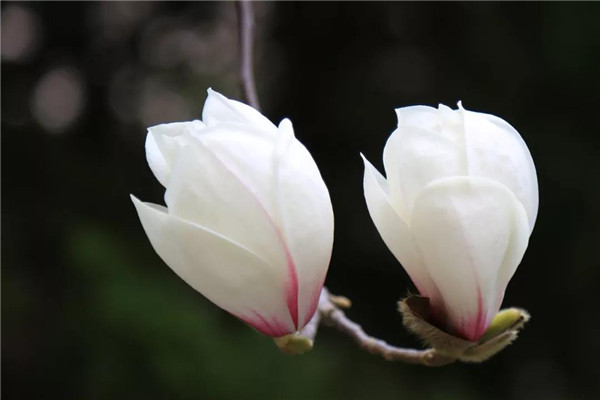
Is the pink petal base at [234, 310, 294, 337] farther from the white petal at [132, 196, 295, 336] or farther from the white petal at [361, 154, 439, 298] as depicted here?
the white petal at [361, 154, 439, 298]

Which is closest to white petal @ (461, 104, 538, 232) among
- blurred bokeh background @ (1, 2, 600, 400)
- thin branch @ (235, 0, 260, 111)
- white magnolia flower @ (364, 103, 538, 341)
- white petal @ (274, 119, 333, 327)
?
white magnolia flower @ (364, 103, 538, 341)

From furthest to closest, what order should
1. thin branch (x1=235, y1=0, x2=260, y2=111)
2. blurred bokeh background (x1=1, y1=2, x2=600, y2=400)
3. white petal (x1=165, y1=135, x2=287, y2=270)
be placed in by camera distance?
blurred bokeh background (x1=1, y1=2, x2=600, y2=400)
thin branch (x1=235, y1=0, x2=260, y2=111)
white petal (x1=165, y1=135, x2=287, y2=270)

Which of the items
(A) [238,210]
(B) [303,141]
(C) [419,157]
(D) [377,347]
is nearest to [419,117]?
(C) [419,157]

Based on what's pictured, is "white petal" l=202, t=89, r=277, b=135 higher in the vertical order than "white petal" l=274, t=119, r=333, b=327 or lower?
higher

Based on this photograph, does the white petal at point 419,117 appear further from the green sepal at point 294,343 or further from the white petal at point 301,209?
the green sepal at point 294,343

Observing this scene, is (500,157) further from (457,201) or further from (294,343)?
(294,343)

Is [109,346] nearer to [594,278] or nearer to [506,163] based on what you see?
[594,278]

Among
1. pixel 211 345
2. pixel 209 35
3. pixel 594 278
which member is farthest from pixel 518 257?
pixel 209 35

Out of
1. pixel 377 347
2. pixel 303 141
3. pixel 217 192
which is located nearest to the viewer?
pixel 217 192
